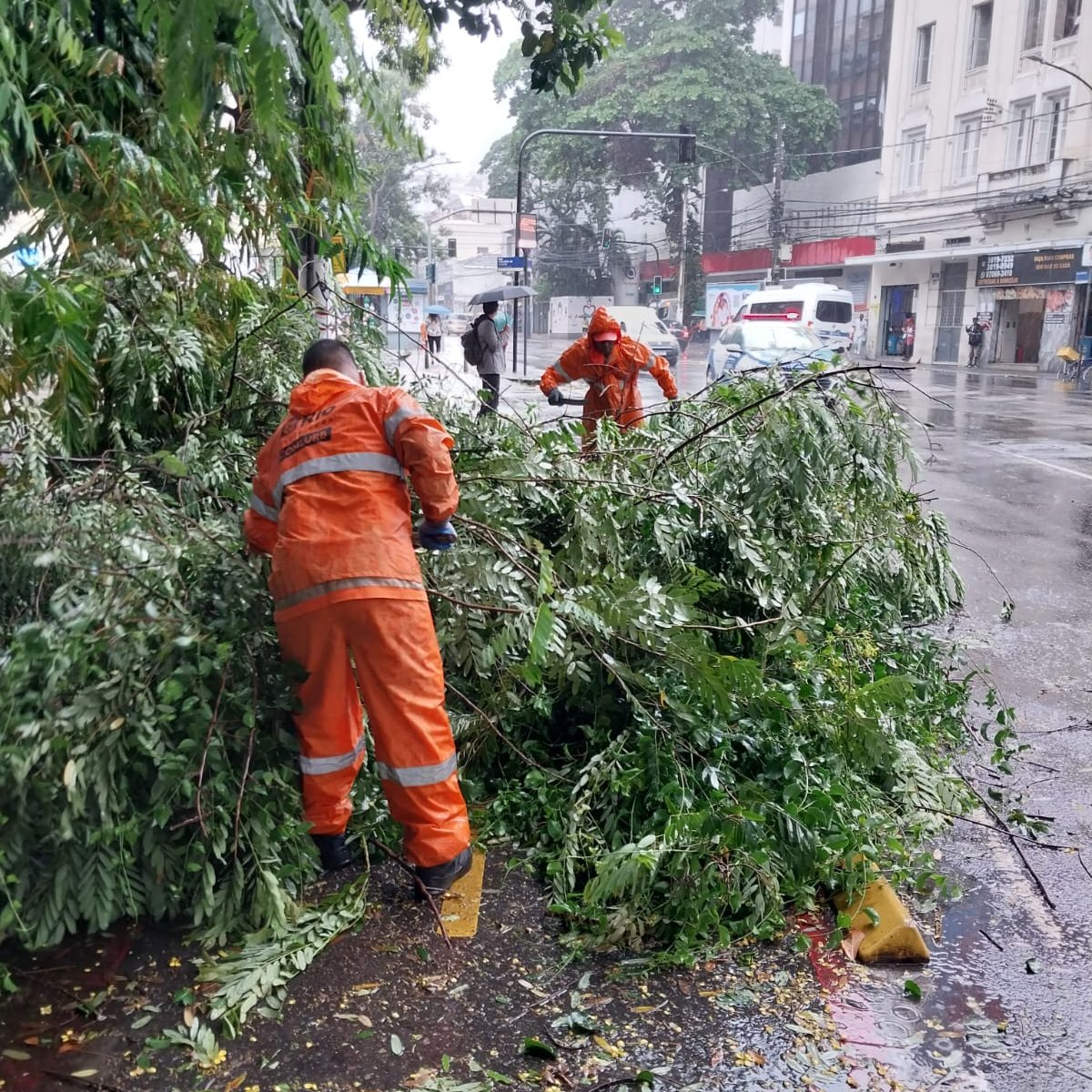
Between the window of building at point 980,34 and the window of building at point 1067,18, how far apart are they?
2930mm

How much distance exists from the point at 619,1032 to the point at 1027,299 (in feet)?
116

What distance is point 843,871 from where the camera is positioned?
10.9 ft

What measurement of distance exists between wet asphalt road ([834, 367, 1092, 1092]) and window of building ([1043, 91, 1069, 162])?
2698 centimetres

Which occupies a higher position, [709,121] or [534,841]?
[709,121]

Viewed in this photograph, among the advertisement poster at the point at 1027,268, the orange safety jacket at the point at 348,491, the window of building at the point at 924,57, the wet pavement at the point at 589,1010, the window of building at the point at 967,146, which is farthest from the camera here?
the window of building at the point at 924,57

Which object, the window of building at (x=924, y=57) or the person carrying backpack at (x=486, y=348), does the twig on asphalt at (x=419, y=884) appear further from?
the window of building at (x=924, y=57)

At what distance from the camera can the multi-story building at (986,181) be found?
31.0m

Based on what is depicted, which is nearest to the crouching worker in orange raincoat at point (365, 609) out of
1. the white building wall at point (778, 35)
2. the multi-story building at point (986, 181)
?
the multi-story building at point (986, 181)

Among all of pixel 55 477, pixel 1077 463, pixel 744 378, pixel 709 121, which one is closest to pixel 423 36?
pixel 744 378

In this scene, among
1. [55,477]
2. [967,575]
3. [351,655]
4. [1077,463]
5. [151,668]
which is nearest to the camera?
[151,668]

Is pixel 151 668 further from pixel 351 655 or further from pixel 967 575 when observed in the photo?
pixel 967 575

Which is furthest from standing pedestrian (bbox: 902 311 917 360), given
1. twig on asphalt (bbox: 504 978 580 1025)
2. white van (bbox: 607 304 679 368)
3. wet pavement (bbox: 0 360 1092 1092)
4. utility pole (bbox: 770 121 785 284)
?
twig on asphalt (bbox: 504 978 580 1025)

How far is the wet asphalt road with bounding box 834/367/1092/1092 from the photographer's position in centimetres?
269

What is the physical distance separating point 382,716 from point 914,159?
40.0 metres
